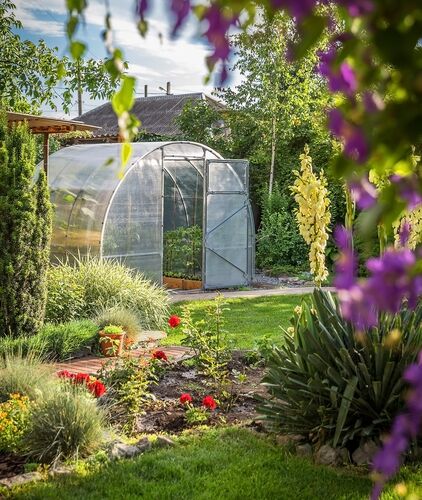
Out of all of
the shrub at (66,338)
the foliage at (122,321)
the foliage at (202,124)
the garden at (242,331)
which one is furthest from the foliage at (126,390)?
the foliage at (202,124)

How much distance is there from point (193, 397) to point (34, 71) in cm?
612

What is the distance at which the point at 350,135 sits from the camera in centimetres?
79

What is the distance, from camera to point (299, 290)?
1418 cm

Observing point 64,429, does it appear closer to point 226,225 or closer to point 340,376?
point 340,376

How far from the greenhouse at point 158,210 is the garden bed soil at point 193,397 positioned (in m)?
4.95

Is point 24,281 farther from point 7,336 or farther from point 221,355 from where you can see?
point 221,355

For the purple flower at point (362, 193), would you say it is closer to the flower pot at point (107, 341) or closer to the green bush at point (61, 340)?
the green bush at point (61, 340)

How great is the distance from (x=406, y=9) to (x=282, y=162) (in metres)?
18.6

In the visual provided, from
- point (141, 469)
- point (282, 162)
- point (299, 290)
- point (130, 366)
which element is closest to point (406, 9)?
point (141, 469)

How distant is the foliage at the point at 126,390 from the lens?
5.39 meters

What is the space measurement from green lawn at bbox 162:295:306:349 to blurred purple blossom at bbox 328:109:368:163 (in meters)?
7.80

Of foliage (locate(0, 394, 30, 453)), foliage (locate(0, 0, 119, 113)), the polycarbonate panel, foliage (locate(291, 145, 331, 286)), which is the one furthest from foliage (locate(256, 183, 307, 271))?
foliage (locate(0, 394, 30, 453))

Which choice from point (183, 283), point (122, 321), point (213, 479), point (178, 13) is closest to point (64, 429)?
point (213, 479)

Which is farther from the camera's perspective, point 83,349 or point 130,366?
point 83,349
